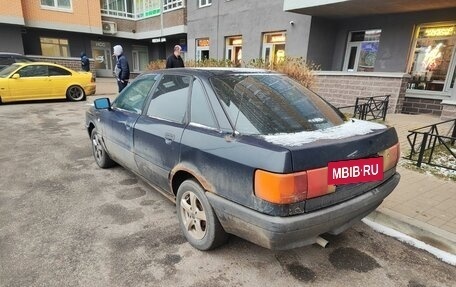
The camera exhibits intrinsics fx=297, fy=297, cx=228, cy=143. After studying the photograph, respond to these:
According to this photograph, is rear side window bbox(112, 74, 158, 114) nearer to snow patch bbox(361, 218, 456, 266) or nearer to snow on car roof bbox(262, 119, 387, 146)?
snow on car roof bbox(262, 119, 387, 146)

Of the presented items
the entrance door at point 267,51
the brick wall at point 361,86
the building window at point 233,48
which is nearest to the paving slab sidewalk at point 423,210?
the brick wall at point 361,86

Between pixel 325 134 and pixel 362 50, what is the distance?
37.7 ft

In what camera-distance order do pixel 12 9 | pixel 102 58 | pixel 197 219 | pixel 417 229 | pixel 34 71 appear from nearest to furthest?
pixel 197 219
pixel 417 229
pixel 34 71
pixel 12 9
pixel 102 58

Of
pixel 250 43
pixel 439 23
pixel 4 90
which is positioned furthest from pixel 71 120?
pixel 439 23

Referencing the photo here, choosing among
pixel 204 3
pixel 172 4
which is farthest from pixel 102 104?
pixel 172 4

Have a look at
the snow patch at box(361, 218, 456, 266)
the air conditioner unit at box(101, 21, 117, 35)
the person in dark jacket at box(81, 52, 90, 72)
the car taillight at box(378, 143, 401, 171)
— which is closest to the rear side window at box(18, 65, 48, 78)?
the person in dark jacket at box(81, 52, 90, 72)

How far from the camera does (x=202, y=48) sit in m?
19.3

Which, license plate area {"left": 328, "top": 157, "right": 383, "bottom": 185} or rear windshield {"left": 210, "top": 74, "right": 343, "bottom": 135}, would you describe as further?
rear windshield {"left": 210, "top": 74, "right": 343, "bottom": 135}

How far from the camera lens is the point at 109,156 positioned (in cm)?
447

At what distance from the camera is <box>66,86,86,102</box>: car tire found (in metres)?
11.9

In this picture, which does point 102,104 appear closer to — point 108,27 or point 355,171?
point 355,171

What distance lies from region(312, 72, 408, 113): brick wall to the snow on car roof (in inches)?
261

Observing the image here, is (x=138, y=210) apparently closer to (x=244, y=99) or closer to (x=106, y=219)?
(x=106, y=219)

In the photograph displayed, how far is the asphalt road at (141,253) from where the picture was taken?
242 cm
